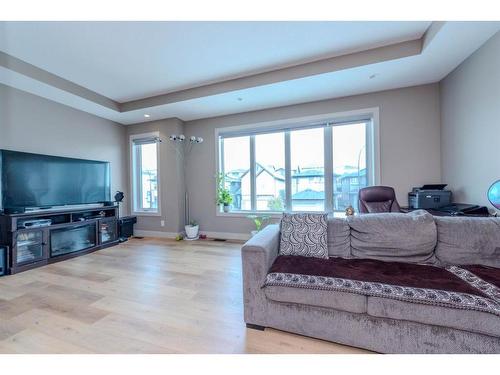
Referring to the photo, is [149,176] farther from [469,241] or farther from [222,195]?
[469,241]

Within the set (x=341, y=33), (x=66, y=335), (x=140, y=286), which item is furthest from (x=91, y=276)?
(x=341, y=33)

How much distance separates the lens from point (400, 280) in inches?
52.6

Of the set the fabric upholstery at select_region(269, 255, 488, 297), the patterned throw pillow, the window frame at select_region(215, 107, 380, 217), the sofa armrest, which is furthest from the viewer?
the window frame at select_region(215, 107, 380, 217)

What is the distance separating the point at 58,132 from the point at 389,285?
16.1 ft

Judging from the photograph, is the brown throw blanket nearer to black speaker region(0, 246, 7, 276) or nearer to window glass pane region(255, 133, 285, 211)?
window glass pane region(255, 133, 285, 211)

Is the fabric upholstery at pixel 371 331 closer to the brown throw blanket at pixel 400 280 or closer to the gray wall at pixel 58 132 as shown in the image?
the brown throw blanket at pixel 400 280

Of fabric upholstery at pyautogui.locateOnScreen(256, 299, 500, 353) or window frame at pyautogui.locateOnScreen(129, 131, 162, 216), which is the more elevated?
window frame at pyautogui.locateOnScreen(129, 131, 162, 216)

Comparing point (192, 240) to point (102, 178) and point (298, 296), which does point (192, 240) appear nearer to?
point (102, 178)

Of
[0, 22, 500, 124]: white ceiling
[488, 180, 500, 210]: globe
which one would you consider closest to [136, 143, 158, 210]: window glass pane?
[0, 22, 500, 124]: white ceiling

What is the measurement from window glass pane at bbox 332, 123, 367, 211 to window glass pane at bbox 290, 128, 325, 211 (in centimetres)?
23

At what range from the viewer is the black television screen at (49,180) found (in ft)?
8.99

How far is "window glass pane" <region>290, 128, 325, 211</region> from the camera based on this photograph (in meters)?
3.80

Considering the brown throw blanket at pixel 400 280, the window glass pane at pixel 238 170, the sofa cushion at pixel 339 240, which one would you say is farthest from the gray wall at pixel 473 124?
the window glass pane at pixel 238 170

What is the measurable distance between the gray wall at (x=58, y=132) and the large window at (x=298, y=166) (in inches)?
89.6
